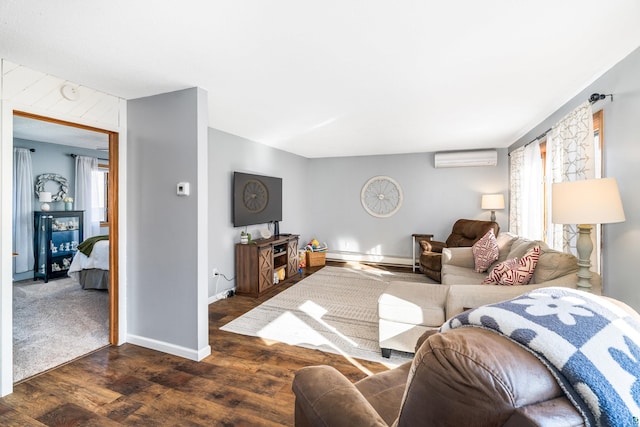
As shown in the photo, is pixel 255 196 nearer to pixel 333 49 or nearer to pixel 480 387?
pixel 333 49

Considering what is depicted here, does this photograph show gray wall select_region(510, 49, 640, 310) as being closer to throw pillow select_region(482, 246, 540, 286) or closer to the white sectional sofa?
the white sectional sofa

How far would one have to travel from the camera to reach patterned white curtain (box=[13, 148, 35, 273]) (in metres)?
4.71

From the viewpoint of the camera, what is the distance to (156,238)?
2643 millimetres

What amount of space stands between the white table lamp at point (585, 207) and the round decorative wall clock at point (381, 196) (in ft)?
13.2

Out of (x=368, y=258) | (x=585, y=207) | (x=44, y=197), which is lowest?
(x=368, y=258)

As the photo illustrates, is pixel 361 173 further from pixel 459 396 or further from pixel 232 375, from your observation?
pixel 459 396

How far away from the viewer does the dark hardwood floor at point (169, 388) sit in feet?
5.92

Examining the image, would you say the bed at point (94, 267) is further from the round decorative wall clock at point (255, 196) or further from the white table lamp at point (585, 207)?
the white table lamp at point (585, 207)

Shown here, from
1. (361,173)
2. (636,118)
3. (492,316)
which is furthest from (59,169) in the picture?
(636,118)

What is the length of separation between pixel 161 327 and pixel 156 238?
2.59 ft

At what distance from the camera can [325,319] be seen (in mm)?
3283

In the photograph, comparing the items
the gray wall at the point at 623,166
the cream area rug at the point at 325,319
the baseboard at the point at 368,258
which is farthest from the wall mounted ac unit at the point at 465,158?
the gray wall at the point at 623,166

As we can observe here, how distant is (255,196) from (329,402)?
387 centimetres

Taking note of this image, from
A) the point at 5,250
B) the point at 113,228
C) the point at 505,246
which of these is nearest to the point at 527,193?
→ the point at 505,246
